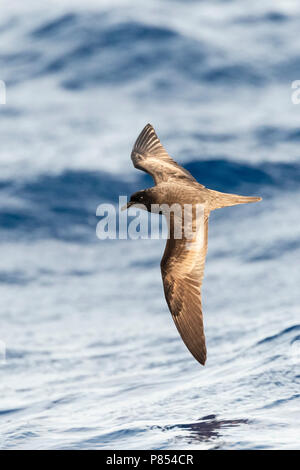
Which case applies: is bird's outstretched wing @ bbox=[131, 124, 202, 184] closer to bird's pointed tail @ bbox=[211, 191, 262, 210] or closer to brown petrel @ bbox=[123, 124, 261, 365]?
brown petrel @ bbox=[123, 124, 261, 365]

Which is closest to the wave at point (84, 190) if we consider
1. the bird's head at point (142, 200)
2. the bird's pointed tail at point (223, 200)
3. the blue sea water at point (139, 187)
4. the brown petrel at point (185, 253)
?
the blue sea water at point (139, 187)

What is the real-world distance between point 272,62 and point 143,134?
1019 centimetres

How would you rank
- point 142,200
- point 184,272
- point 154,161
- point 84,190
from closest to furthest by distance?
point 184,272
point 142,200
point 154,161
point 84,190

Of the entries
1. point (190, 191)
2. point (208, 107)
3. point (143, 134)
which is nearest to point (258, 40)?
point (208, 107)

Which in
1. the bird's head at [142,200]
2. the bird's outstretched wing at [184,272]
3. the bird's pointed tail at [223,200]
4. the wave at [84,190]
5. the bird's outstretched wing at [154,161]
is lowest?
the bird's outstretched wing at [184,272]

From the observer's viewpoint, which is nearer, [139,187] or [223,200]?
[223,200]

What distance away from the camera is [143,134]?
472 inches

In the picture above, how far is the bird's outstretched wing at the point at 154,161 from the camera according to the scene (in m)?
10.8

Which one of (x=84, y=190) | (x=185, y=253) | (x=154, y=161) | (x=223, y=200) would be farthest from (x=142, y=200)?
(x=84, y=190)

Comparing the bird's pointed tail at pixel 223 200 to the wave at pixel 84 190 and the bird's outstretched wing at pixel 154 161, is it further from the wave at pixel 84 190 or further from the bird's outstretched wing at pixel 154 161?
the wave at pixel 84 190

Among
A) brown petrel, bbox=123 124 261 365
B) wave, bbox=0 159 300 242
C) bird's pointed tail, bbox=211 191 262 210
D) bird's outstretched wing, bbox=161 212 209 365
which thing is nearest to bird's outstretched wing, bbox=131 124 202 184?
brown petrel, bbox=123 124 261 365

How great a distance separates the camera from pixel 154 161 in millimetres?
11375

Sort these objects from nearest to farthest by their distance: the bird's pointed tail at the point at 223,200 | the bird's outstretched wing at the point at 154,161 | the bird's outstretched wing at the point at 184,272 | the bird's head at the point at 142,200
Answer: the bird's outstretched wing at the point at 184,272, the bird's pointed tail at the point at 223,200, the bird's head at the point at 142,200, the bird's outstretched wing at the point at 154,161

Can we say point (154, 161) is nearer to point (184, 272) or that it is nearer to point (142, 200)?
point (142, 200)
